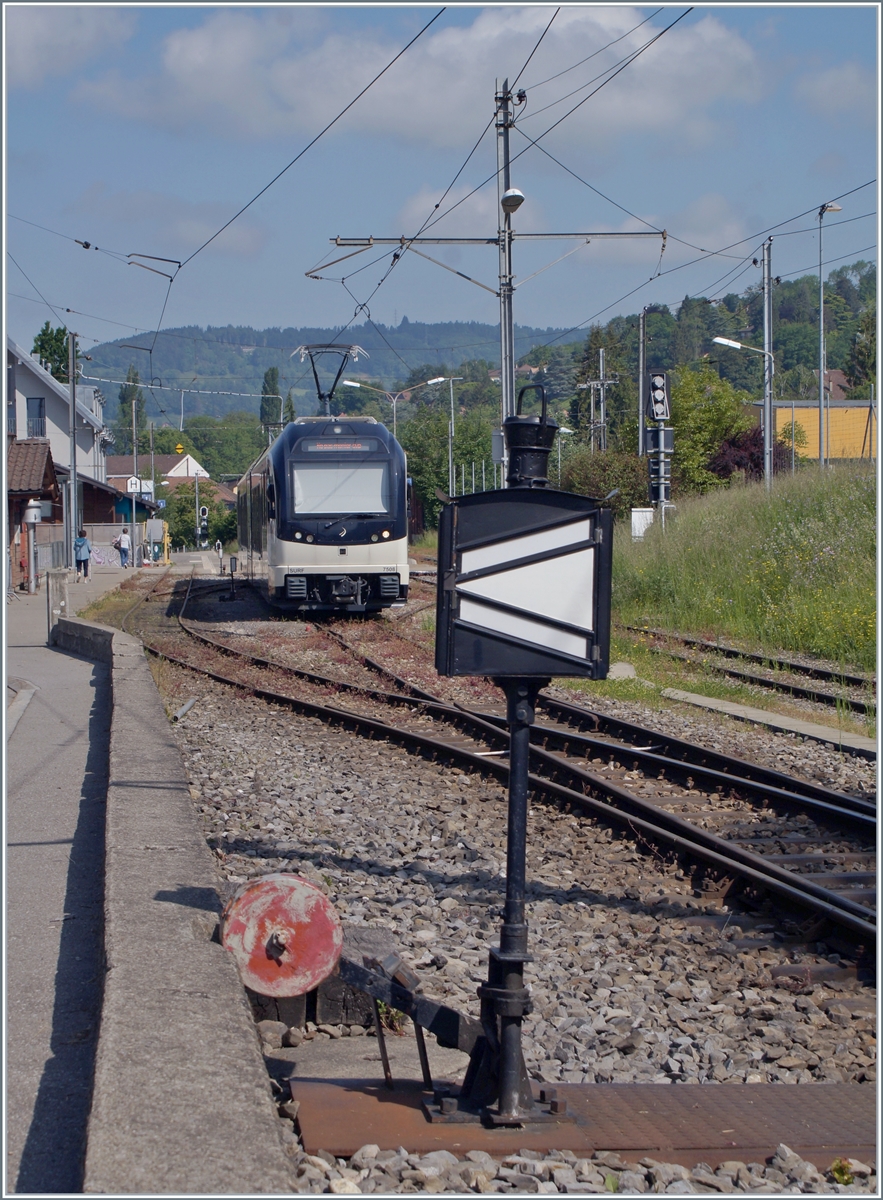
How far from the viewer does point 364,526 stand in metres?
19.8

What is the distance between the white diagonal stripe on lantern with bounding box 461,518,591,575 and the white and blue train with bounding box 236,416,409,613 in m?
16.2

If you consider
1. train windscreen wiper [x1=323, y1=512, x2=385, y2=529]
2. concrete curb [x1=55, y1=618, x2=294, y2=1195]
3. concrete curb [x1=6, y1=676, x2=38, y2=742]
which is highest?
train windscreen wiper [x1=323, y1=512, x2=385, y2=529]

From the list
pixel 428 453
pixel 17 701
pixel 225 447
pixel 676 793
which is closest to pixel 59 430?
pixel 428 453

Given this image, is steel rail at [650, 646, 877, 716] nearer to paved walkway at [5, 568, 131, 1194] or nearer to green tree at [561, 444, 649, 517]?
paved walkway at [5, 568, 131, 1194]

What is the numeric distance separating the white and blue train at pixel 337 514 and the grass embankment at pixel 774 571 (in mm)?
4227

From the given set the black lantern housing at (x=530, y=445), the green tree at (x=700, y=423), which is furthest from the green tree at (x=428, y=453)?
the black lantern housing at (x=530, y=445)

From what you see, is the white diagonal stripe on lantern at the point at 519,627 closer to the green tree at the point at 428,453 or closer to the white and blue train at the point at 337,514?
the white and blue train at the point at 337,514

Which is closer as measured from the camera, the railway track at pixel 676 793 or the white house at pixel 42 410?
the railway track at pixel 676 793

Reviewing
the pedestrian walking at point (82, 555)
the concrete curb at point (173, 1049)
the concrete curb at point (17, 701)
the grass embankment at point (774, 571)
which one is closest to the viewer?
the concrete curb at point (173, 1049)

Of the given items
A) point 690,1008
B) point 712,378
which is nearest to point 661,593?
point 690,1008

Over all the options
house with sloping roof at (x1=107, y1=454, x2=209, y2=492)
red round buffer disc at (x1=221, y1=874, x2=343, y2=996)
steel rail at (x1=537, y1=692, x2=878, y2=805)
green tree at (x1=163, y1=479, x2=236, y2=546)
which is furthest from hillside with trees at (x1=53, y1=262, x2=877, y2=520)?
green tree at (x1=163, y1=479, x2=236, y2=546)

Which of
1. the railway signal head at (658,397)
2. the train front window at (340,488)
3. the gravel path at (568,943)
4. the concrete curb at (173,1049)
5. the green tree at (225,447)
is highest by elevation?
the green tree at (225,447)

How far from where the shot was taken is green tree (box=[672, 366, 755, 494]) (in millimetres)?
45200

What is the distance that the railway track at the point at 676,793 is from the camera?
6152 mm
